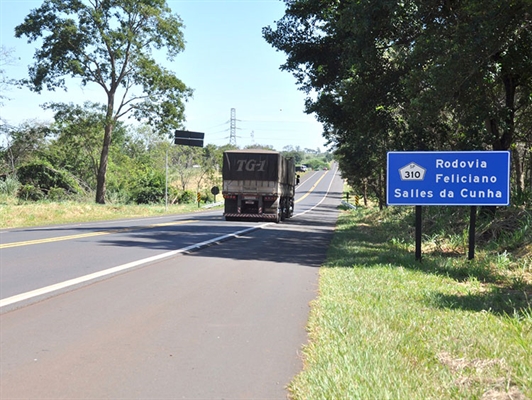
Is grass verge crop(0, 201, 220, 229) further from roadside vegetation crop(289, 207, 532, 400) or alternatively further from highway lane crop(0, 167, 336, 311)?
roadside vegetation crop(289, 207, 532, 400)

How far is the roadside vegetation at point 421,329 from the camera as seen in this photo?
4.45m

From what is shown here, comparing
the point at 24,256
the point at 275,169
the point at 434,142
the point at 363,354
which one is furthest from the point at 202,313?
the point at 275,169

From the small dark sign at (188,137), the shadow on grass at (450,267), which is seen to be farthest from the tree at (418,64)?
the small dark sign at (188,137)

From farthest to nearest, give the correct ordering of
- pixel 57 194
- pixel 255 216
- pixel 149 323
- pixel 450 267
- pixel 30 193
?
pixel 57 194, pixel 30 193, pixel 255 216, pixel 450 267, pixel 149 323

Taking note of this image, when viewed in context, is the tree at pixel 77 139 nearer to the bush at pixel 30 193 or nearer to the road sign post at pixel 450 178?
the bush at pixel 30 193

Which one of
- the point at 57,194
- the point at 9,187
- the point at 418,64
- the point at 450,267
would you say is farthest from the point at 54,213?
the point at 450,267

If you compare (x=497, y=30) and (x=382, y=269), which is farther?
(x=497, y=30)

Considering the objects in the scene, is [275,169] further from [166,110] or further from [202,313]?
[202,313]

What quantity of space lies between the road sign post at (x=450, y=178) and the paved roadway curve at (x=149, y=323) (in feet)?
8.78

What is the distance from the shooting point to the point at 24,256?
38.7ft

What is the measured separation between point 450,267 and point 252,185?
702 inches

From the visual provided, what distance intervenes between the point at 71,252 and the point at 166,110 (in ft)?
93.2

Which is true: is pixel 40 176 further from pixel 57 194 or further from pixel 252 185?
pixel 252 185

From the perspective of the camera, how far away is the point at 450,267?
11922mm
